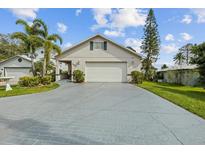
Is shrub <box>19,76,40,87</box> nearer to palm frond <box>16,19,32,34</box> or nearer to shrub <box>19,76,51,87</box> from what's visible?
shrub <box>19,76,51,87</box>

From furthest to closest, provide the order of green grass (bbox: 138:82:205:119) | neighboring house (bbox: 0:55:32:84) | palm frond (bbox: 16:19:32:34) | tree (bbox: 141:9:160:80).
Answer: tree (bbox: 141:9:160:80), neighboring house (bbox: 0:55:32:84), palm frond (bbox: 16:19:32:34), green grass (bbox: 138:82:205:119)

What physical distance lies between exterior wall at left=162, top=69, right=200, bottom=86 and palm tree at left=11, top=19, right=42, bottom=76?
16624 millimetres

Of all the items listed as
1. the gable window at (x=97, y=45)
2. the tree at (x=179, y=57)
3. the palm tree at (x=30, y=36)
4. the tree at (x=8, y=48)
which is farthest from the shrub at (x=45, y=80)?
the tree at (x=179, y=57)

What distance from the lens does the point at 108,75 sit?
1966 centimetres

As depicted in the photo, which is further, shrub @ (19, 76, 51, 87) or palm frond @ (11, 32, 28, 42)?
palm frond @ (11, 32, 28, 42)

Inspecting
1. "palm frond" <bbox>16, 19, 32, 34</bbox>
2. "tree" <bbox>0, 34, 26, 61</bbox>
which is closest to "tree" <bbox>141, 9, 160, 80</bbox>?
"palm frond" <bbox>16, 19, 32, 34</bbox>

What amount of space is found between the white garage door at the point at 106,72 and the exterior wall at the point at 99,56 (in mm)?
471

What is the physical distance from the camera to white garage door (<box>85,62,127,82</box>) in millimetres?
19625

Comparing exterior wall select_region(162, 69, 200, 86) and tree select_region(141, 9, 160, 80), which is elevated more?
tree select_region(141, 9, 160, 80)

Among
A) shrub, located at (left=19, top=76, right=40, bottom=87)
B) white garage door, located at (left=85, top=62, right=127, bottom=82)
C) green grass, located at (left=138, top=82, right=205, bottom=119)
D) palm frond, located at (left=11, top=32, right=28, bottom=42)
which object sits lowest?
green grass, located at (left=138, top=82, right=205, bottom=119)

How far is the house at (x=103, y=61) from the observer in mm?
19562

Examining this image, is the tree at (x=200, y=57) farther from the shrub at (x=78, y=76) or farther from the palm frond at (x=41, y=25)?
the palm frond at (x=41, y=25)
